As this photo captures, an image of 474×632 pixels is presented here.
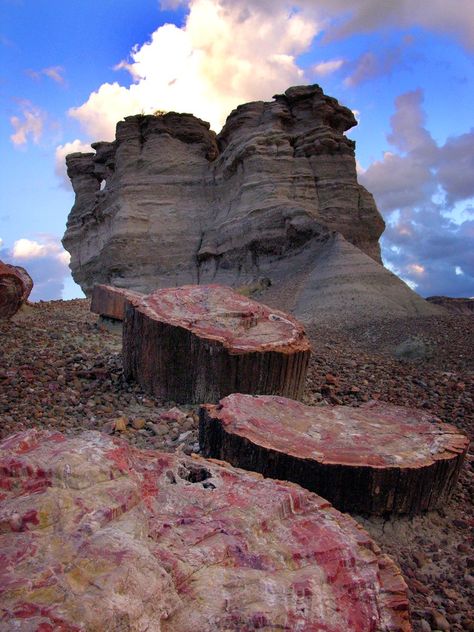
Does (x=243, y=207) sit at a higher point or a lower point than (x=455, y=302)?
higher

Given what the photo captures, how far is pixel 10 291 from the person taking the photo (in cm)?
879

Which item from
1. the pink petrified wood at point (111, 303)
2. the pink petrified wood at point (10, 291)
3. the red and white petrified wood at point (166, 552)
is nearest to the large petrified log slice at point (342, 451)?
the red and white petrified wood at point (166, 552)

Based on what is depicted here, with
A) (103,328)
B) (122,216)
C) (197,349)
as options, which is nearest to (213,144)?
(122,216)

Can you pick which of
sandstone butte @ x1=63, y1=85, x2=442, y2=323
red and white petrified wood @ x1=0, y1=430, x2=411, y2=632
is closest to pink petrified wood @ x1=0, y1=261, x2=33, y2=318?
red and white petrified wood @ x1=0, y1=430, x2=411, y2=632

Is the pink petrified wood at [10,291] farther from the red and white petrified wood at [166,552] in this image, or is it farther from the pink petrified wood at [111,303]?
the red and white petrified wood at [166,552]

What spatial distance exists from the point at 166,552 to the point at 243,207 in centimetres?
1888

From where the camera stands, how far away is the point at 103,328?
26.6 feet

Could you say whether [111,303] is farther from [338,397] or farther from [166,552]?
[166,552]

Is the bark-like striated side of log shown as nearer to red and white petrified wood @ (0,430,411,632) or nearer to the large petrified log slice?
the large petrified log slice

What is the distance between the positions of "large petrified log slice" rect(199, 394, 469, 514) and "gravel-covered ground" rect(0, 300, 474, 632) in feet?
0.67

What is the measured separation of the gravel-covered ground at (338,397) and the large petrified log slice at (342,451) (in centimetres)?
20

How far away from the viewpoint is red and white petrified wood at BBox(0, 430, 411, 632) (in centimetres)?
126

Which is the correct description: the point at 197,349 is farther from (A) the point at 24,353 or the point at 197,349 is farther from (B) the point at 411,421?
(A) the point at 24,353

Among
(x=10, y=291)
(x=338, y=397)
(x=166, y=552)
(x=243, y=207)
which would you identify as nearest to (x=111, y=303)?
(x=10, y=291)
